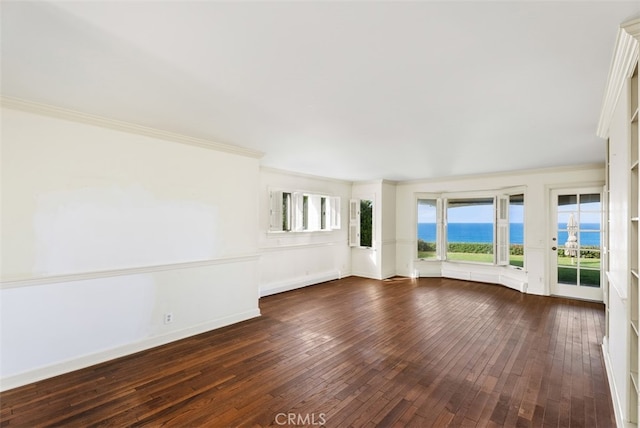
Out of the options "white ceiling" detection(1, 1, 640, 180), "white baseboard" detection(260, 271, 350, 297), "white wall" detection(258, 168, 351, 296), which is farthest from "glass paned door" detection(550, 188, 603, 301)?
"white baseboard" detection(260, 271, 350, 297)

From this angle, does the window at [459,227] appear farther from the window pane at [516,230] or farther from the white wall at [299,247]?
the white wall at [299,247]

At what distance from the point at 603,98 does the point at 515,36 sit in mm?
1424

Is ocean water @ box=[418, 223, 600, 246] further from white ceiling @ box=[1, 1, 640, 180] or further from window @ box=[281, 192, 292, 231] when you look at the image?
white ceiling @ box=[1, 1, 640, 180]

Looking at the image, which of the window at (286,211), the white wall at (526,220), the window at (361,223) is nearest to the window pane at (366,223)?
the window at (361,223)

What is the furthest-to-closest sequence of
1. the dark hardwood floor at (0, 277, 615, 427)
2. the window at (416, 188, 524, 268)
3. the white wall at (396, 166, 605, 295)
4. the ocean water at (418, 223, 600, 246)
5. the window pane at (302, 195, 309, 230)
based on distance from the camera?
the ocean water at (418, 223, 600, 246), the window at (416, 188, 524, 268), the window pane at (302, 195, 309, 230), the white wall at (396, 166, 605, 295), the dark hardwood floor at (0, 277, 615, 427)

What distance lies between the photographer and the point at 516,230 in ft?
20.3

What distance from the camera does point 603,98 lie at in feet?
7.84

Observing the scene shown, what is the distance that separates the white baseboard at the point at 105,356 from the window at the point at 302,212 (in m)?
2.11

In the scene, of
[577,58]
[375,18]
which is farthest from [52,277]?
[577,58]

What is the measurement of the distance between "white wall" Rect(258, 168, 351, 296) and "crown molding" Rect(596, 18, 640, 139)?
4.61 meters

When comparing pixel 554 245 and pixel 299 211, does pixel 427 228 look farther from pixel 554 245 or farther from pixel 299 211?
pixel 299 211

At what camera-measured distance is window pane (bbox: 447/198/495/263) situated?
706 cm

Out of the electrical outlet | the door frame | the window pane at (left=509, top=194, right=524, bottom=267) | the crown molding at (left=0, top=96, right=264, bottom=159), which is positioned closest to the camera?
the crown molding at (left=0, top=96, right=264, bottom=159)

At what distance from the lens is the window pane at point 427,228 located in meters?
7.38
